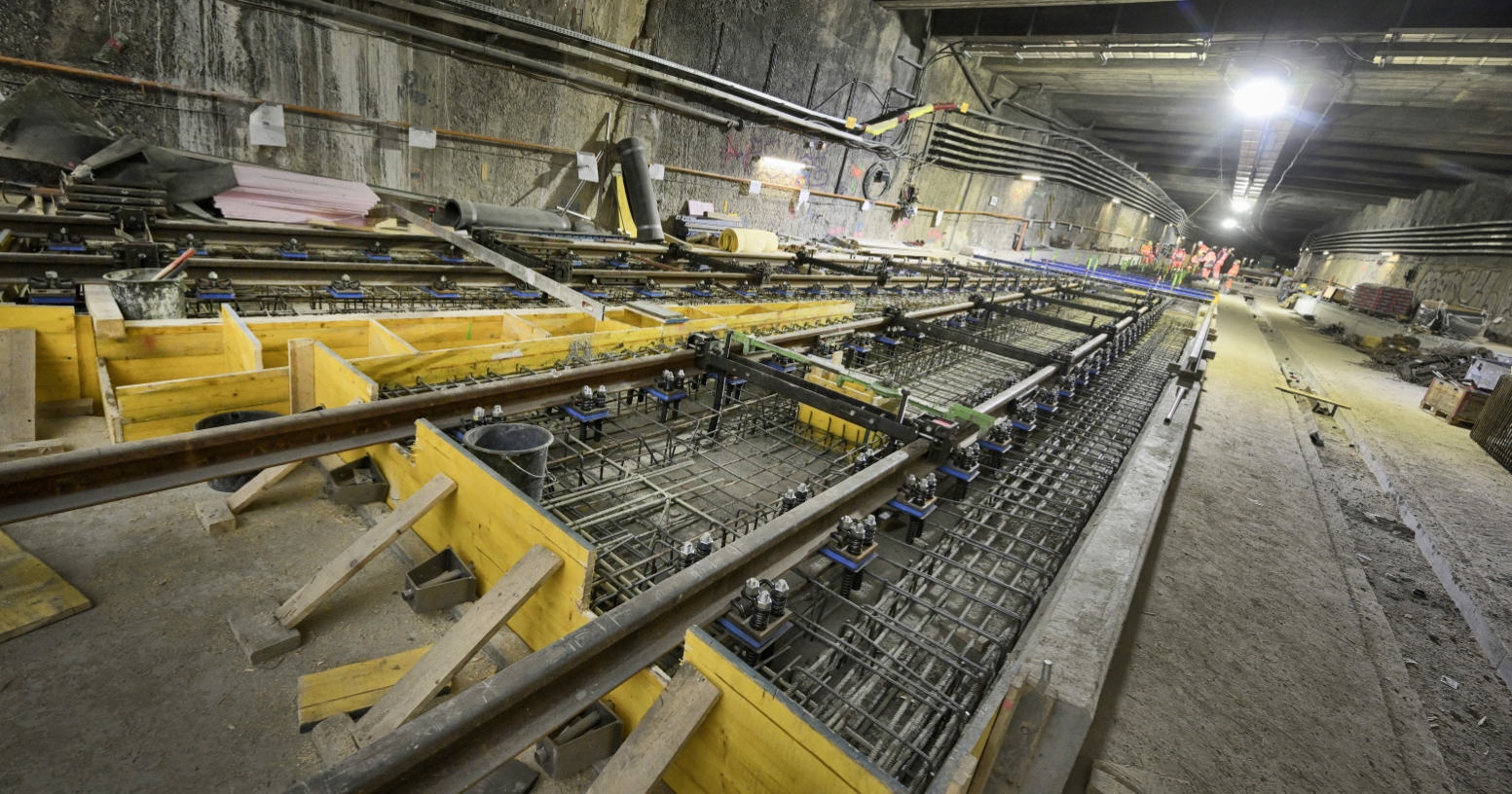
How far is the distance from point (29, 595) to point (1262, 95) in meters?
17.5

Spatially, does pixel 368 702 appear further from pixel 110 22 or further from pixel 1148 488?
pixel 110 22

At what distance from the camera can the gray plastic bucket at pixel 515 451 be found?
103 inches

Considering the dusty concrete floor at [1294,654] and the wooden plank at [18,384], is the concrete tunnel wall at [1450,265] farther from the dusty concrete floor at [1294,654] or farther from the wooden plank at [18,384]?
the wooden plank at [18,384]

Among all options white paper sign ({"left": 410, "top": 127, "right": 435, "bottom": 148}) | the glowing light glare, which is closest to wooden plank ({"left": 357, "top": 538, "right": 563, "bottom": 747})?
white paper sign ({"left": 410, "top": 127, "right": 435, "bottom": 148})

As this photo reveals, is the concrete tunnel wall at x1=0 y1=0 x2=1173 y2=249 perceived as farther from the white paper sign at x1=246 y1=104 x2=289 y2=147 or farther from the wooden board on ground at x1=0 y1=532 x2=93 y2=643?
the wooden board on ground at x1=0 y1=532 x2=93 y2=643

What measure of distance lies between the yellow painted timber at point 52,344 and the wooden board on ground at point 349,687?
2.86 metres

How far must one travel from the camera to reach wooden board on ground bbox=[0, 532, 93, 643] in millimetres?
2010

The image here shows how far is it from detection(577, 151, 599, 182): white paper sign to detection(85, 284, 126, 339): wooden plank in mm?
7829

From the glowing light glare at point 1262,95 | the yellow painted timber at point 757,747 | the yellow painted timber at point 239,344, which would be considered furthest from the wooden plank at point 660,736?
the glowing light glare at point 1262,95

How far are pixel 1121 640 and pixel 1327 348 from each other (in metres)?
18.0

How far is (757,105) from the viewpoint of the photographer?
41.8ft

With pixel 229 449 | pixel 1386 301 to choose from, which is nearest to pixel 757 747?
pixel 229 449

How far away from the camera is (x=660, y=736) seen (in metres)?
1.60

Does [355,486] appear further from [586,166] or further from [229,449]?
[586,166]
